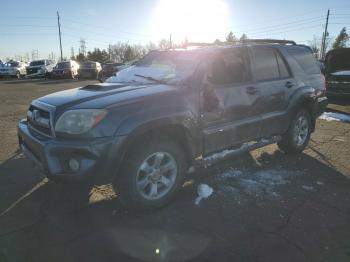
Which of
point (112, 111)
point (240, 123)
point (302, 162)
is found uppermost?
point (112, 111)

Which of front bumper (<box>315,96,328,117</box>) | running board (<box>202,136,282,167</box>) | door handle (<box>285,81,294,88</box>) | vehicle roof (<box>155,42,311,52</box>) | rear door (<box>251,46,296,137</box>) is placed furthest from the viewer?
front bumper (<box>315,96,328,117</box>)

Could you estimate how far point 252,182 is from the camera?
486 cm

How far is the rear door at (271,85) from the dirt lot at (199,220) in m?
0.71

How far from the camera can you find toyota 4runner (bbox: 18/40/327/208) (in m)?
3.46

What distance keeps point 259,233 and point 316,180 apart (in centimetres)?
189

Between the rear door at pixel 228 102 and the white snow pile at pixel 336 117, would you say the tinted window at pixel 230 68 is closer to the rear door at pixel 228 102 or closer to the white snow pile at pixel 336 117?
the rear door at pixel 228 102

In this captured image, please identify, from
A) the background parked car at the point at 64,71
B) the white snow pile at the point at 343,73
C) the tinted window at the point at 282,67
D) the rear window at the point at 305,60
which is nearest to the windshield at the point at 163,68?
the tinted window at the point at 282,67

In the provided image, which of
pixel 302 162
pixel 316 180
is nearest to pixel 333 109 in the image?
pixel 302 162

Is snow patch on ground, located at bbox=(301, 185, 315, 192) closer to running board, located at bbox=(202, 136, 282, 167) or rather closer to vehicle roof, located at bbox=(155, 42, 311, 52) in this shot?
running board, located at bbox=(202, 136, 282, 167)

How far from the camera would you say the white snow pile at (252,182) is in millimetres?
4512

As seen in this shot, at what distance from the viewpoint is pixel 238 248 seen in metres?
3.25

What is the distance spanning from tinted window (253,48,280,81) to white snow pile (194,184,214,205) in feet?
5.65

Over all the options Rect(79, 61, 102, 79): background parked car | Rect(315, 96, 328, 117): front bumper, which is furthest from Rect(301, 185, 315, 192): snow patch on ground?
Rect(79, 61, 102, 79): background parked car

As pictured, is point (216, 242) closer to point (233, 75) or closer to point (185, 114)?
point (185, 114)
